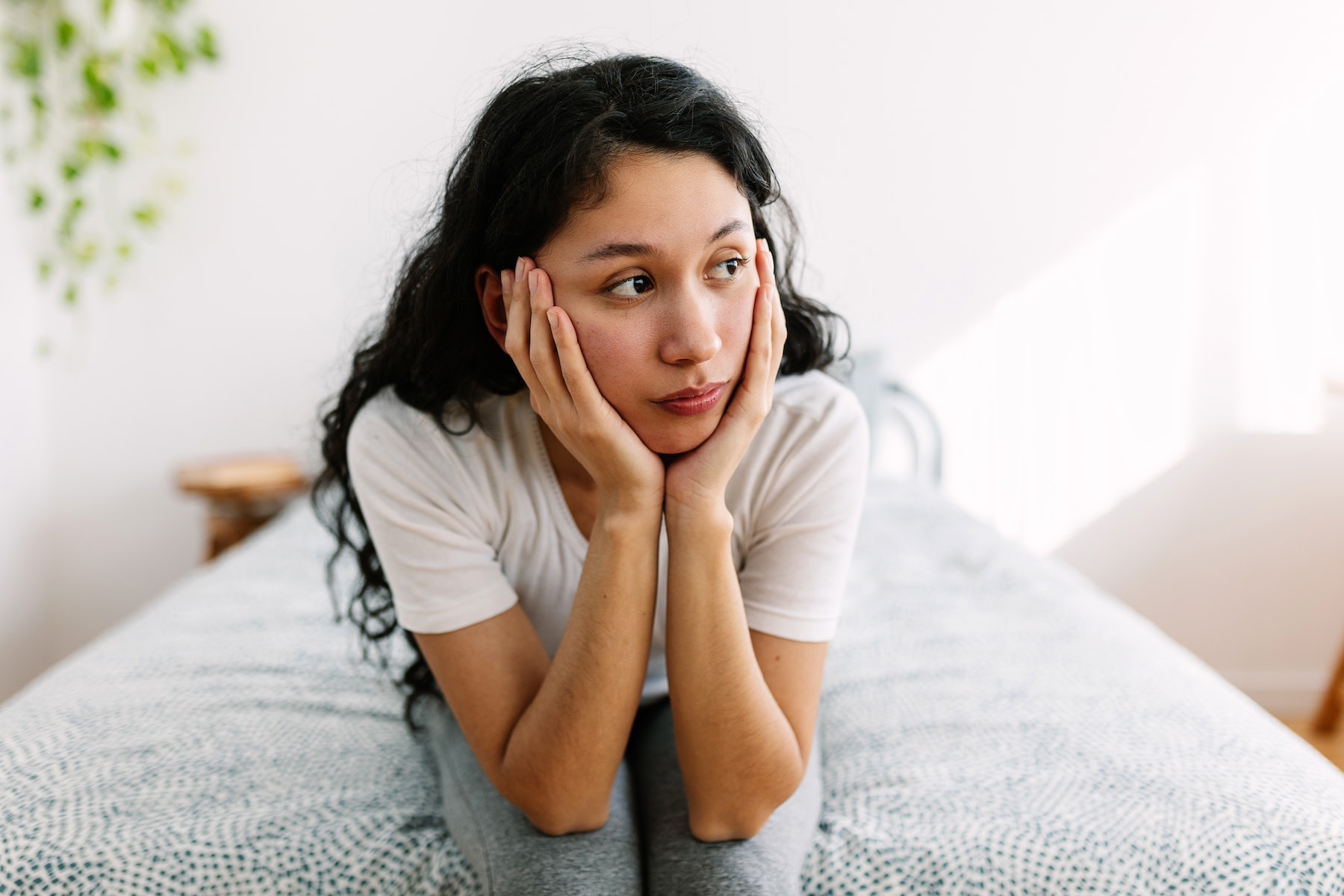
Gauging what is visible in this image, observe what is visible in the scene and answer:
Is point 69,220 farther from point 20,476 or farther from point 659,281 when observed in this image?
point 659,281

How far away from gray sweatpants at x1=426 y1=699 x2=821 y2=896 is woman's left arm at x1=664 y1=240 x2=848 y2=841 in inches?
1.3

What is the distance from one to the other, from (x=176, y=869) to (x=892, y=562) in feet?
4.45

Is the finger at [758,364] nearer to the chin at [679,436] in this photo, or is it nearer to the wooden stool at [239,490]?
the chin at [679,436]

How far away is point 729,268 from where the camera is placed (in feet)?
3.11

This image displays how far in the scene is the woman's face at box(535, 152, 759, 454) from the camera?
89 centimetres

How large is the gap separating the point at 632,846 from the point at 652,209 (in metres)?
0.63

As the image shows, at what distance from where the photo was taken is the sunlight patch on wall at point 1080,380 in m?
2.64

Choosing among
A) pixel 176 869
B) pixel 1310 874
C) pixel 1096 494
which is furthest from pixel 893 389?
pixel 176 869

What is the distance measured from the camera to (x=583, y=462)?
0.97 m

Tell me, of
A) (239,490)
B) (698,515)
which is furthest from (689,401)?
(239,490)

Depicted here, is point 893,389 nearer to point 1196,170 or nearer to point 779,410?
point 1196,170

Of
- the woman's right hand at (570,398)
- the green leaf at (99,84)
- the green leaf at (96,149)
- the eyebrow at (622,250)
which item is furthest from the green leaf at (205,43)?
the eyebrow at (622,250)

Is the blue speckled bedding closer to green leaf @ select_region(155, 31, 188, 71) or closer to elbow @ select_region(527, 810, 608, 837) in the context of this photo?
elbow @ select_region(527, 810, 608, 837)

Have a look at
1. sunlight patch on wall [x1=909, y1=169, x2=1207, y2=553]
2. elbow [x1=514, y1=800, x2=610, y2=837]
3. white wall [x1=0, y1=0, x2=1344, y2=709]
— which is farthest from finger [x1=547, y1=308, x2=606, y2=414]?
sunlight patch on wall [x1=909, y1=169, x2=1207, y2=553]
